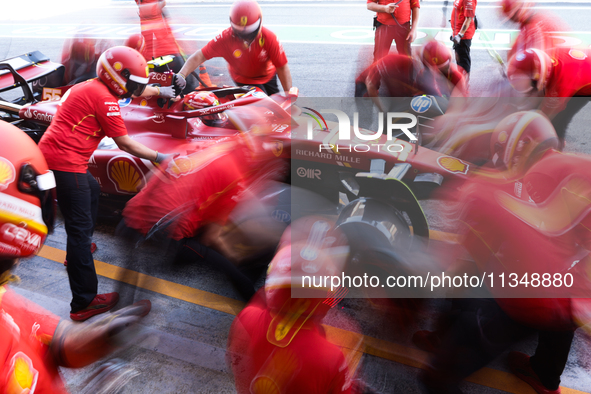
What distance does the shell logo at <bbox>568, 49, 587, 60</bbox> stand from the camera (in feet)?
11.5

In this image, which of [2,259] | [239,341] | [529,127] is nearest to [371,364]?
A: [239,341]

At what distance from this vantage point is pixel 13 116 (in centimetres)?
494

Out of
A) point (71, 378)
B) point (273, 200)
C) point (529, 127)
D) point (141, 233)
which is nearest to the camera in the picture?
point (529, 127)

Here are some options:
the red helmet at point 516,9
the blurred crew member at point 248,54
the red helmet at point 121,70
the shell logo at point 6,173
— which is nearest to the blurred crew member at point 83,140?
the red helmet at point 121,70

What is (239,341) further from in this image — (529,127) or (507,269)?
(529,127)

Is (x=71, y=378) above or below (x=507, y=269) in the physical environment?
below

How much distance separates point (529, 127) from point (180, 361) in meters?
2.59

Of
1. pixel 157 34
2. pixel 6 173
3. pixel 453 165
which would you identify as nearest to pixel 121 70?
pixel 6 173

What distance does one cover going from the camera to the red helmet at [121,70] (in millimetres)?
2984

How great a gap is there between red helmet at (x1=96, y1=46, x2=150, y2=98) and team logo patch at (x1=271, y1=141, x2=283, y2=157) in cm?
115

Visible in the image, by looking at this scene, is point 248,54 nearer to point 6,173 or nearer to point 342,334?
point 342,334

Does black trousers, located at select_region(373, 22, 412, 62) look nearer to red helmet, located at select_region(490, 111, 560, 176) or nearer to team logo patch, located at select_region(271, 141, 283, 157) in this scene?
team logo patch, located at select_region(271, 141, 283, 157)

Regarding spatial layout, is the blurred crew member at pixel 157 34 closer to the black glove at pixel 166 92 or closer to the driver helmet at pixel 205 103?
the black glove at pixel 166 92

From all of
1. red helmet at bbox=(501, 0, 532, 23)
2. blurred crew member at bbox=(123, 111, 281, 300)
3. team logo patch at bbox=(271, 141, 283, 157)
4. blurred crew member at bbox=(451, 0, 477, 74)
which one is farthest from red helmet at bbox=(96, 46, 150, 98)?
blurred crew member at bbox=(451, 0, 477, 74)
